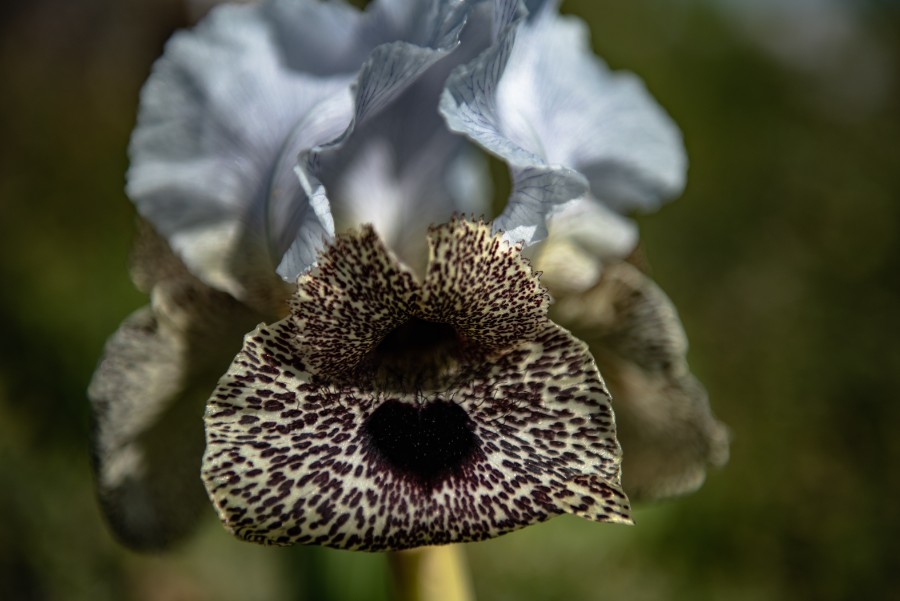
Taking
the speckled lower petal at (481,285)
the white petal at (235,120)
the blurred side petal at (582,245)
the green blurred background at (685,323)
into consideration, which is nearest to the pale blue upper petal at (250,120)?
the white petal at (235,120)

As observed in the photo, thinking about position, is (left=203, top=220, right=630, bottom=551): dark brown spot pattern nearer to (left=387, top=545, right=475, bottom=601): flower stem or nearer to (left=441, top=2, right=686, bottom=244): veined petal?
(left=441, top=2, right=686, bottom=244): veined petal

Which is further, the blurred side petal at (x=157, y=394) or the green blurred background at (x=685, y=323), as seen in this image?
the green blurred background at (x=685, y=323)

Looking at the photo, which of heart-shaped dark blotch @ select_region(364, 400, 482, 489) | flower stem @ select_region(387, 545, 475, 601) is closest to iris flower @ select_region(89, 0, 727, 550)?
heart-shaped dark blotch @ select_region(364, 400, 482, 489)

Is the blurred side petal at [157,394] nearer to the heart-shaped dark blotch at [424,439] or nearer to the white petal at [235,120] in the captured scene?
the white petal at [235,120]

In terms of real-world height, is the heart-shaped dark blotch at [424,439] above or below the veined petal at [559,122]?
below

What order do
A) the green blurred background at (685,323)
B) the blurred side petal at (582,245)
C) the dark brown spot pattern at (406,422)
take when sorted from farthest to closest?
the green blurred background at (685,323) < the blurred side petal at (582,245) < the dark brown spot pattern at (406,422)

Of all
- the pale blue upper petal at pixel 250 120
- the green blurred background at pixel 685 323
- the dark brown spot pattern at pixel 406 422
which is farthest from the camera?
the green blurred background at pixel 685 323

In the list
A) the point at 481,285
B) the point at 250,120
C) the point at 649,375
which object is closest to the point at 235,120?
the point at 250,120

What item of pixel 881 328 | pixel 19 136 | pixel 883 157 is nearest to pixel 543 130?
pixel 881 328

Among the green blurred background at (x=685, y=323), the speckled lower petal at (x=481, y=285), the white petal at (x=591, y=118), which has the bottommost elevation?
the green blurred background at (x=685, y=323)
